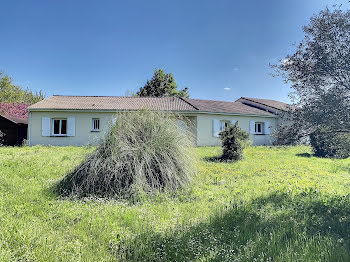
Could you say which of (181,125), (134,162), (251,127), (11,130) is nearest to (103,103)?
(11,130)

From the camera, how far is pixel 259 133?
1970 centimetres

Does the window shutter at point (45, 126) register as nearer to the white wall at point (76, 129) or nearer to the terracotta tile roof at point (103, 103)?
the white wall at point (76, 129)

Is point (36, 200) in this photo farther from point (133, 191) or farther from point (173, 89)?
point (173, 89)

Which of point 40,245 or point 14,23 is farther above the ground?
point 14,23

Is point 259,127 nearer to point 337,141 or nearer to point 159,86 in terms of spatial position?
point 337,141

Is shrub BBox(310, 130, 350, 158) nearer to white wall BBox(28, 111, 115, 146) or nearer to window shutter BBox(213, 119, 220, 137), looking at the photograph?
window shutter BBox(213, 119, 220, 137)

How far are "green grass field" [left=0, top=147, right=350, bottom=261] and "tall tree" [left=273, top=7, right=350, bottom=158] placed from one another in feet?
5.51

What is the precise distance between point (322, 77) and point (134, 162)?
4.54 metres

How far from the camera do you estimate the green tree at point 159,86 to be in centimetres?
3469

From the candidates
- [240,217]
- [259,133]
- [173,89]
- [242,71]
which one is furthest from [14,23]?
[173,89]

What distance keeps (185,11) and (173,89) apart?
2455cm

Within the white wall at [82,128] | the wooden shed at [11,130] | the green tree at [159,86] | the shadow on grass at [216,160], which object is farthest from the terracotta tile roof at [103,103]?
the green tree at [159,86]

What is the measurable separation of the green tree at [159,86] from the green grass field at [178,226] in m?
30.3

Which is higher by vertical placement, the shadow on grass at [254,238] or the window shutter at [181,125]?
the window shutter at [181,125]
